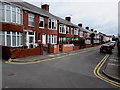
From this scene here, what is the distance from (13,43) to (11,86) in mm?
10042

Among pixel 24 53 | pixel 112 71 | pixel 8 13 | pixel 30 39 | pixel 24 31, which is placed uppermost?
pixel 8 13

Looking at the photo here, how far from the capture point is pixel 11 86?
16.0 feet

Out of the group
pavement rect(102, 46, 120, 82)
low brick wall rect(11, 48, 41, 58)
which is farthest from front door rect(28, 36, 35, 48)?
pavement rect(102, 46, 120, 82)

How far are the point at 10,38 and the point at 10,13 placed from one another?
335cm

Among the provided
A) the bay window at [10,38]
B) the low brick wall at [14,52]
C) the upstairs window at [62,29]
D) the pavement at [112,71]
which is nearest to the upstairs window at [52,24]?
the upstairs window at [62,29]

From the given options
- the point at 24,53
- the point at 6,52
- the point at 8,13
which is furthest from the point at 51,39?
the point at 6,52

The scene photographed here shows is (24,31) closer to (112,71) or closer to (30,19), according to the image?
(30,19)

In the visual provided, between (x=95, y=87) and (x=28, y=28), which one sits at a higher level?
(x=28, y=28)

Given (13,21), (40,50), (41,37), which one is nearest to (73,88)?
(40,50)

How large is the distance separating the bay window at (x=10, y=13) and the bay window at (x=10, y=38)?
170 cm

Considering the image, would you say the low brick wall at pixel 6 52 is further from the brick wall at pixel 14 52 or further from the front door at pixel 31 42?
the front door at pixel 31 42

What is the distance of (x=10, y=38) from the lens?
13.3 metres

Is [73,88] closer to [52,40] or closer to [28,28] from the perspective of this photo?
[28,28]

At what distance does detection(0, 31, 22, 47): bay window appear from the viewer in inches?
504
